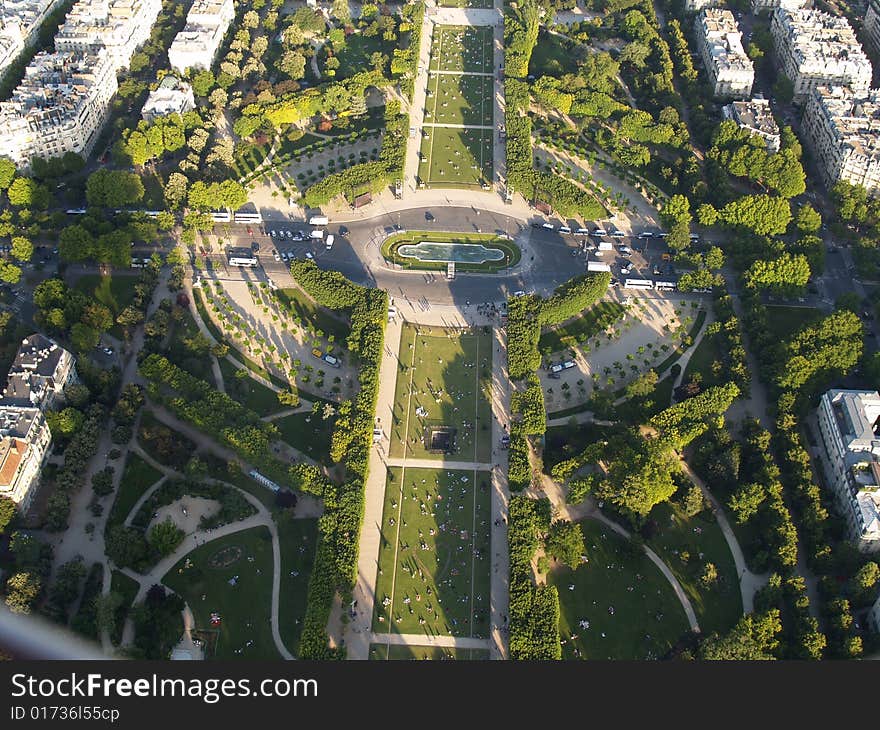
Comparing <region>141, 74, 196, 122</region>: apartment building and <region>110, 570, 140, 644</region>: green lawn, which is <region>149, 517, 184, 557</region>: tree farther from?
<region>141, 74, 196, 122</region>: apartment building

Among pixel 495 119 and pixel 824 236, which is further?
pixel 495 119

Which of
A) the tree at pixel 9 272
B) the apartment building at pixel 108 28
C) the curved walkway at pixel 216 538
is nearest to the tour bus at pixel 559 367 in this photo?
the curved walkway at pixel 216 538

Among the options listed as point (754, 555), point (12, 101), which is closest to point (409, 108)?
point (12, 101)

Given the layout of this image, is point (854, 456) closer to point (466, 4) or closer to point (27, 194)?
point (27, 194)

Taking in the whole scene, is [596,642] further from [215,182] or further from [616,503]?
[215,182]

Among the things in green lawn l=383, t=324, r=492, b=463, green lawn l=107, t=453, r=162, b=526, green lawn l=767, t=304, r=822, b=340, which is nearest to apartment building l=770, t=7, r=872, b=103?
green lawn l=767, t=304, r=822, b=340

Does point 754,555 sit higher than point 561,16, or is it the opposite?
point 561,16
